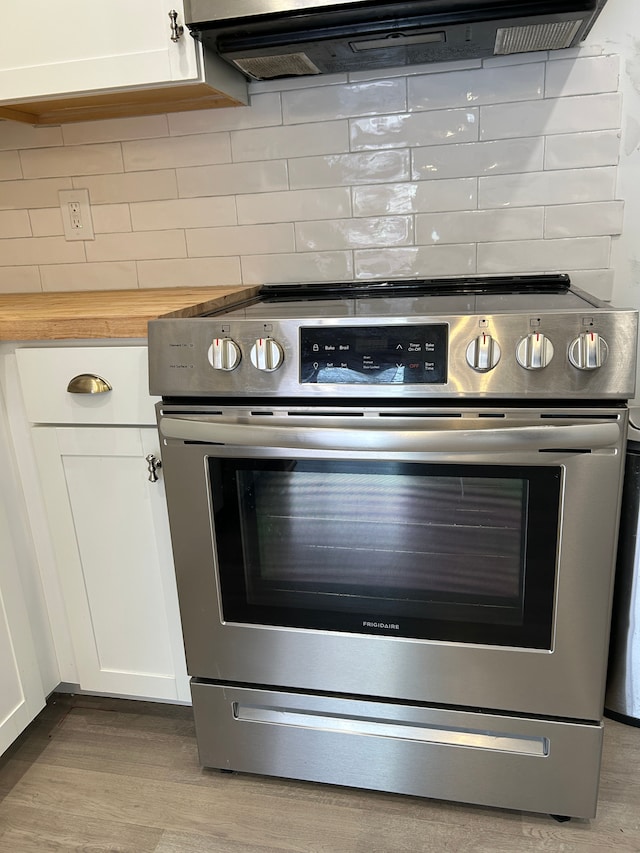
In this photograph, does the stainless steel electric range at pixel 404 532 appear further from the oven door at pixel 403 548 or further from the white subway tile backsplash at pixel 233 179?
the white subway tile backsplash at pixel 233 179

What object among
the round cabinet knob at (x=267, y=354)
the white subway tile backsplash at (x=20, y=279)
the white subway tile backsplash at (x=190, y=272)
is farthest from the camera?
the white subway tile backsplash at (x=20, y=279)

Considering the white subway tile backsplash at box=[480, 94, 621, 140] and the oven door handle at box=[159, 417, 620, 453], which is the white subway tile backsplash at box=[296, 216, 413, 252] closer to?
the white subway tile backsplash at box=[480, 94, 621, 140]

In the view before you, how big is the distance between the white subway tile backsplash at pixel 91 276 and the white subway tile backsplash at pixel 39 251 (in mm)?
22

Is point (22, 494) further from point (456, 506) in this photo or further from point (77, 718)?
point (456, 506)

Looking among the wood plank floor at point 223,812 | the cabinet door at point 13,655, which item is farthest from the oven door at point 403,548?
the cabinet door at point 13,655

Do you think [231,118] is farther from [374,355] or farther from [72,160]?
[374,355]

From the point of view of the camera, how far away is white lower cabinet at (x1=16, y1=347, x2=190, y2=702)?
1.34m

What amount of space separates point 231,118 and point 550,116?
76cm

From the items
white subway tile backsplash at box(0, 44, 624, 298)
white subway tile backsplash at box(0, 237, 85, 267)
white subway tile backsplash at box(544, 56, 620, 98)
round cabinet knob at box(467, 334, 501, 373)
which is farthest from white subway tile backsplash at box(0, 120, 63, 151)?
round cabinet knob at box(467, 334, 501, 373)

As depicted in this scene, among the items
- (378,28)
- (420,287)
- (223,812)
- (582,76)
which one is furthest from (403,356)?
(223,812)

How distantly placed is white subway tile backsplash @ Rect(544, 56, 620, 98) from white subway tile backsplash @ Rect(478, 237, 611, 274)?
0.32 metres

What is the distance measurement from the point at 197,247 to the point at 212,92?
0.39m

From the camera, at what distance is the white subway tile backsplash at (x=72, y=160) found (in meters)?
1.77

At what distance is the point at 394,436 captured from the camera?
1.11 m
